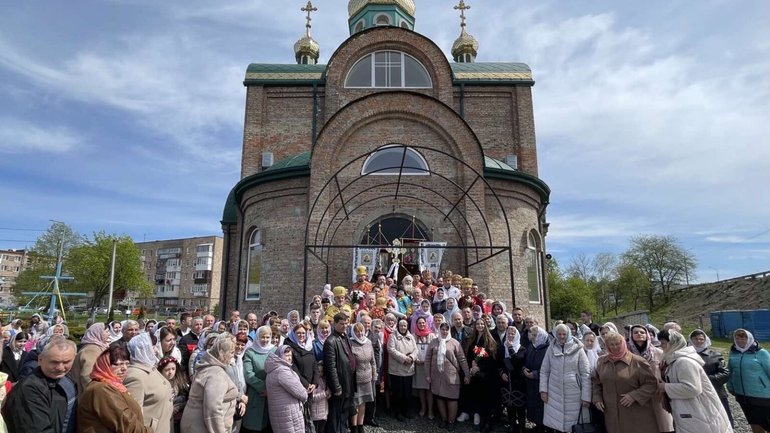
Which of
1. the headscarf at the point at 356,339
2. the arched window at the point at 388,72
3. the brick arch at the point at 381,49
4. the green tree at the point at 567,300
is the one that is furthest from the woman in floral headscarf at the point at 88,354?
the green tree at the point at 567,300

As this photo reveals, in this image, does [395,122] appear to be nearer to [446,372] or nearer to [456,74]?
[456,74]

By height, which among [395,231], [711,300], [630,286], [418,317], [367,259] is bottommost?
[418,317]

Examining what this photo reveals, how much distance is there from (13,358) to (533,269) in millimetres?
12637

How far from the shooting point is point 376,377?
643 cm

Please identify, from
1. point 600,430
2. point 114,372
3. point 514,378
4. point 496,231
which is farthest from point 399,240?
point 114,372

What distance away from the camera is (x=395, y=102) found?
13.8 meters

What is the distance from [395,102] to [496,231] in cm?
494

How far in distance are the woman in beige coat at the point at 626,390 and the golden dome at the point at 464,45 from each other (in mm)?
23139

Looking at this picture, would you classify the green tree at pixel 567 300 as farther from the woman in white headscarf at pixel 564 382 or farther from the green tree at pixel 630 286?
the woman in white headscarf at pixel 564 382

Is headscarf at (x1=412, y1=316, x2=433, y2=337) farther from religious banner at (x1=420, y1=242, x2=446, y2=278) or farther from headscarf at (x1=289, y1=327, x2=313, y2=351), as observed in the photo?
religious banner at (x1=420, y1=242, x2=446, y2=278)

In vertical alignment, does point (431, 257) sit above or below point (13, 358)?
above

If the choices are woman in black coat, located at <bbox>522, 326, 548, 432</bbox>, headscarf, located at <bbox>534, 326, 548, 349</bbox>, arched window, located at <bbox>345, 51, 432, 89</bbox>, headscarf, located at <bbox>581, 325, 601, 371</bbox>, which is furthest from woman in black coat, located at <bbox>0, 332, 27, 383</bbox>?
arched window, located at <bbox>345, 51, 432, 89</bbox>

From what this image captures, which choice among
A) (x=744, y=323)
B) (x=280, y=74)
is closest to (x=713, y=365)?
(x=280, y=74)

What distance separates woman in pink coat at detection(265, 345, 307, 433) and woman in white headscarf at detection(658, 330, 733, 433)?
12.1 ft
